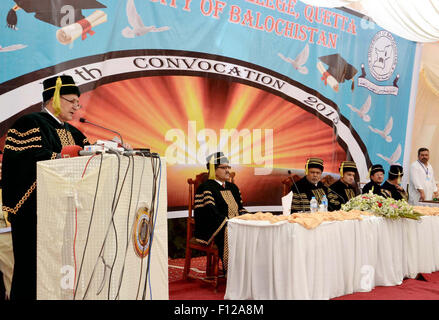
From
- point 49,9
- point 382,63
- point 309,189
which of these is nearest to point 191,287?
point 309,189

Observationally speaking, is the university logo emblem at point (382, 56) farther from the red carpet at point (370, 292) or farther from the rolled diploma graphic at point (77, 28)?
the rolled diploma graphic at point (77, 28)

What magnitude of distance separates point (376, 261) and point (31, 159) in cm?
336

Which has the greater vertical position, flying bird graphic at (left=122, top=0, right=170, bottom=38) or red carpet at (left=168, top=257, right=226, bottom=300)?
flying bird graphic at (left=122, top=0, right=170, bottom=38)

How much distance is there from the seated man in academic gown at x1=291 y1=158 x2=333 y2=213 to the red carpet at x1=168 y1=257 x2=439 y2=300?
120cm

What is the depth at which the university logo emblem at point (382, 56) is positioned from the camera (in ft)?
23.9

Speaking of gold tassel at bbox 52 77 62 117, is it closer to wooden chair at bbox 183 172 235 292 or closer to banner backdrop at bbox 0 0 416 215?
banner backdrop at bbox 0 0 416 215

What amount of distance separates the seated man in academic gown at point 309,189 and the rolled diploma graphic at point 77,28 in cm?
278

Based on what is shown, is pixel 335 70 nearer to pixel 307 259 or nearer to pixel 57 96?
pixel 307 259

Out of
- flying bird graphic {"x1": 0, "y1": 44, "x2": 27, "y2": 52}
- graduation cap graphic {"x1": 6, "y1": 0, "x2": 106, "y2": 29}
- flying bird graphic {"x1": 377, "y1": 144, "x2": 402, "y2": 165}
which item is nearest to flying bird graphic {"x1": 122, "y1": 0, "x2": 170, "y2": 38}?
graduation cap graphic {"x1": 6, "y1": 0, "x2": 106, "y2": 29}

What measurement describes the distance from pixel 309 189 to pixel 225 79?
5.39ft

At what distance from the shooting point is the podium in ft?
7.49

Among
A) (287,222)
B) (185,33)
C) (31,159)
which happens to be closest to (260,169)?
(185,33)

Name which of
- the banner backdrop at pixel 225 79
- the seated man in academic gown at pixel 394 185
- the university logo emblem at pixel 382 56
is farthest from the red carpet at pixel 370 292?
the university logo emblem at pixel 382 56
